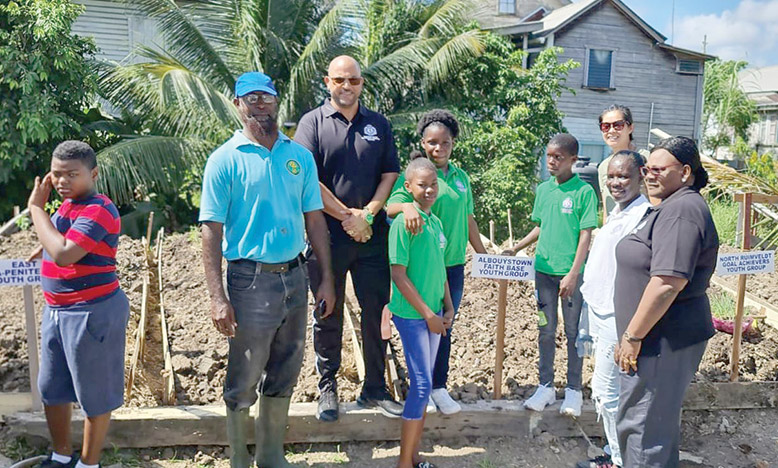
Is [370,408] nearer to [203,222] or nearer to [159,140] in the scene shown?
[203,222]

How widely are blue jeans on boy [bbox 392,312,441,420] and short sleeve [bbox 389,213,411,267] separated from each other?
345 mm

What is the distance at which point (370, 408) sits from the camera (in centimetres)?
408

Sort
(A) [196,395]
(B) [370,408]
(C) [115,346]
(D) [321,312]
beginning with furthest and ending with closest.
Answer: (A) [196,395], (B) [370,408], (D) [321,312], (C) [115,346]

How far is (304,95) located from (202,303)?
721 cm

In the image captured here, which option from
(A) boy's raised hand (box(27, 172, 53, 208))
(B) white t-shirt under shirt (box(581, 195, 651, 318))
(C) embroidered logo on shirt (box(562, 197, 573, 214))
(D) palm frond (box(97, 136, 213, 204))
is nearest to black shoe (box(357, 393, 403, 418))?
(B) white t-shirt under shirt (box(581, 195, 651, 318))

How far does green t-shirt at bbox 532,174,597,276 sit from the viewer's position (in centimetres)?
397

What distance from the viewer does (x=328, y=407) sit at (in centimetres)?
395

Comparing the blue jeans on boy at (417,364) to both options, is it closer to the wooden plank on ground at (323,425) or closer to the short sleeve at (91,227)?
the wooden plank on ground at (323,425)

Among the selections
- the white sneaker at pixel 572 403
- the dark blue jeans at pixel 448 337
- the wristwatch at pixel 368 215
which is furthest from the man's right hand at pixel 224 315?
the white sneaker at pixel 572 403

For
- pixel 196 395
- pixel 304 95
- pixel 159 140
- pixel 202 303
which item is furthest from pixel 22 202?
pixel 196 395

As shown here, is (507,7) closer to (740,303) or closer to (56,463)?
(740,303)

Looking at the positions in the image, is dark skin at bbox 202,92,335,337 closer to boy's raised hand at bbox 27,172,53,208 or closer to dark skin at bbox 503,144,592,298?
boy's raised hand at bbox 27,172,53,208

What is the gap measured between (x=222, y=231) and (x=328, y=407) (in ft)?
4.50

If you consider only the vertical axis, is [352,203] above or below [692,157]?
below
